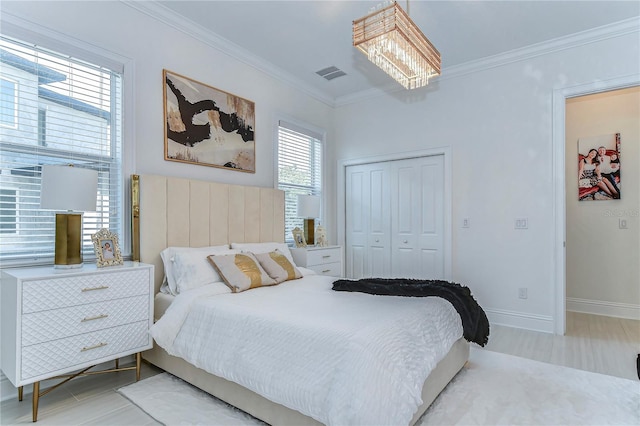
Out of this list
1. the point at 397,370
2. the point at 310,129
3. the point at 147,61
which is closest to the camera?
the point at 397,370

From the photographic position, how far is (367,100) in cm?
485

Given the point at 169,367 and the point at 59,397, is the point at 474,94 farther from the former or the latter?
the point at 59,397

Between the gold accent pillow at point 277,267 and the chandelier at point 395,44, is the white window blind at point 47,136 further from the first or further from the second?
the chandelier at point 395,44

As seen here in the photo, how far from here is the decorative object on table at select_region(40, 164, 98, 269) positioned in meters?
2.13

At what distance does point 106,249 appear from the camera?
2.44m

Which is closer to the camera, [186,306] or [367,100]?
[186,306]

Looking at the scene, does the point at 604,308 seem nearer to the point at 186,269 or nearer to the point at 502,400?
the point at 502,400

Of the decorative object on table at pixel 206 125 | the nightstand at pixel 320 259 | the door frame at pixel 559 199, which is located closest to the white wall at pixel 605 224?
the door frame at pixel 559 199

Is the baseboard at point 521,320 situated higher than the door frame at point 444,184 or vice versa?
the door frame at point 444,184

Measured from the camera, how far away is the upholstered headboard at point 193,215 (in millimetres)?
2770

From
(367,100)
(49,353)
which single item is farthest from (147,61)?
(367,100)

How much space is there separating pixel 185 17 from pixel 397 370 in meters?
3.27

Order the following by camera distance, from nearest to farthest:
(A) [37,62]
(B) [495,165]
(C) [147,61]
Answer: (A) [37,62] → (C) [147,61] → (B) [495,165]

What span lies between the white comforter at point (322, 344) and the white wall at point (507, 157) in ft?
5.95
